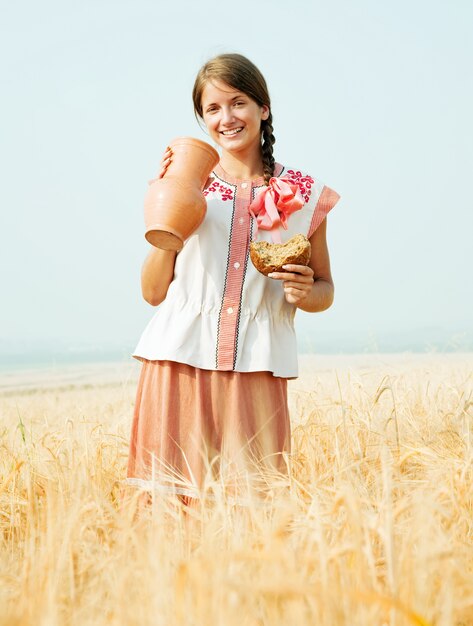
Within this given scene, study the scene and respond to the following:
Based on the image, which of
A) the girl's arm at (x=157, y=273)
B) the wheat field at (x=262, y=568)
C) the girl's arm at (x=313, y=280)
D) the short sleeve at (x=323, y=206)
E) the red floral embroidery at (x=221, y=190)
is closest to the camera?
the wheat field at (x=262, y=568)

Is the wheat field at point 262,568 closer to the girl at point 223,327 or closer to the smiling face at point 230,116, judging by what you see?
the girl at point 223,327

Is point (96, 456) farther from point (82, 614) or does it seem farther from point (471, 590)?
point (471, 590)

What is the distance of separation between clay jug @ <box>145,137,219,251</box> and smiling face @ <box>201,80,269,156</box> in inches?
8.5

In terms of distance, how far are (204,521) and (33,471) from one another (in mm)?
1239

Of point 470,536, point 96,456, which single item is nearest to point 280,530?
point 470,536

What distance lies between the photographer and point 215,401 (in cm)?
248

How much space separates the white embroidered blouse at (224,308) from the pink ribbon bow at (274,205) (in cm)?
3

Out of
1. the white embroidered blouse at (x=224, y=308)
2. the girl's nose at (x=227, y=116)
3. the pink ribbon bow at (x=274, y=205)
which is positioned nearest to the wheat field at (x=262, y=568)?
the white embroidered blouse at (x=224, y=308)

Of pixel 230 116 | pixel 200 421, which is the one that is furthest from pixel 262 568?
pixel 230 116

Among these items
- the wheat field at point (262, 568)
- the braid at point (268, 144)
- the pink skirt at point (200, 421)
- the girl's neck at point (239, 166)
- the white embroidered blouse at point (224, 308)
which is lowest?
the wheat field at point (262, 568)

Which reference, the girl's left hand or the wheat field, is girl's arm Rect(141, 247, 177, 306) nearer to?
the girl's left hand

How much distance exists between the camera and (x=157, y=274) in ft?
8.43

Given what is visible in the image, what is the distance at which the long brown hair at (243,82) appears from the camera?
2607 millimetres

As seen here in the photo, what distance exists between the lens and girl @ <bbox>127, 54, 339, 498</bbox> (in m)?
2.46
